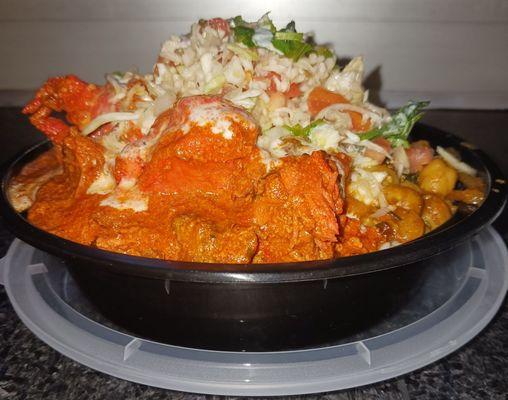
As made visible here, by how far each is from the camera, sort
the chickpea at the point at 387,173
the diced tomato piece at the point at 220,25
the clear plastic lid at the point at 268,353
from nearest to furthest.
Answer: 1. the clear plastic lid at the point at 268,353
2. the chickpea at the point at 387,173
3. the diced tomato piece at the point at 220,25

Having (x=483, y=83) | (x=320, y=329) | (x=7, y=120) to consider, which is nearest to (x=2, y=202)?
(x=320, y=329)

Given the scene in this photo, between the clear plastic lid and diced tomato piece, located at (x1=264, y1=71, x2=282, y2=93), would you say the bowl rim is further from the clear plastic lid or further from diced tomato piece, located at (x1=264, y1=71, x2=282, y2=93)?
diced tomato piece, located at (x1=264, y1=71, x2=282, y2=93)

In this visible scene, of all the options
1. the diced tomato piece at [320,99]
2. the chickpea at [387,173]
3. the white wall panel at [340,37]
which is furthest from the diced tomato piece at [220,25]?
the white wall panel at [340,37]

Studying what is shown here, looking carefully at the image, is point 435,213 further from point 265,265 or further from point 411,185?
point 265,265

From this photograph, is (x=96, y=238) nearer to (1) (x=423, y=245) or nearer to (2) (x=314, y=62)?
(1) (x=423, y=245)

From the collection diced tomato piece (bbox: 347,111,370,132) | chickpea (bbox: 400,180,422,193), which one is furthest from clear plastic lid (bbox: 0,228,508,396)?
diced tomato piece (bbox: 347,111,370,132)

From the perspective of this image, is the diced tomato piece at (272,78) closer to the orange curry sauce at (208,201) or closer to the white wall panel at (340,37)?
the orange curry sauce at (208,201)

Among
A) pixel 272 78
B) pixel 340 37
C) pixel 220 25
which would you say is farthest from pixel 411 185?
pixel 340 37
